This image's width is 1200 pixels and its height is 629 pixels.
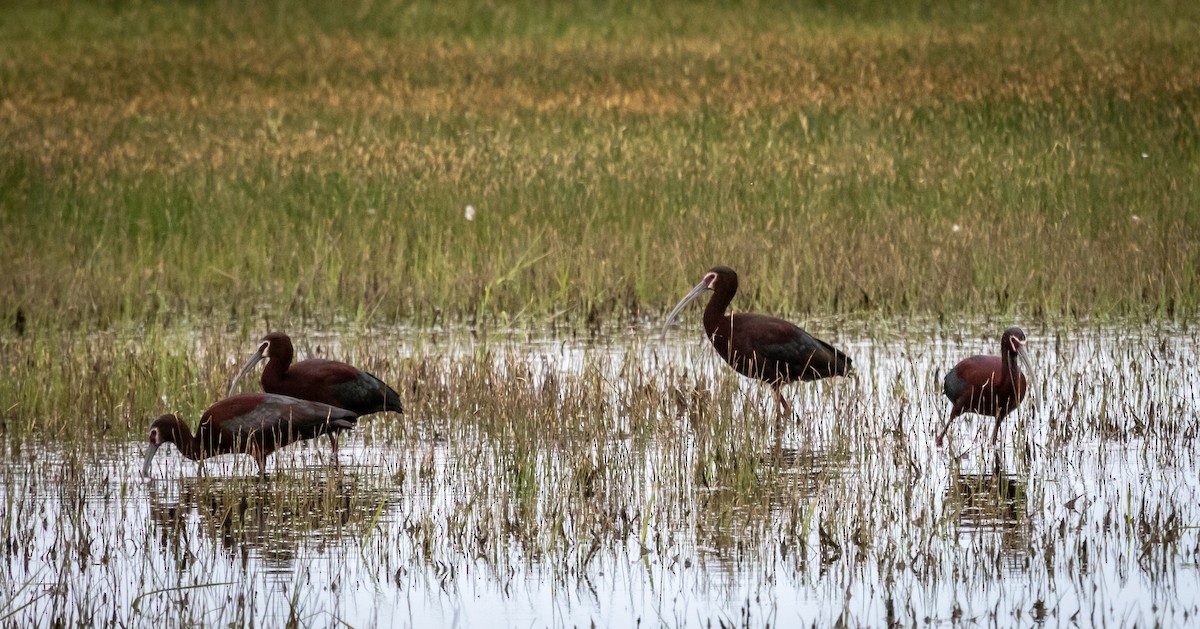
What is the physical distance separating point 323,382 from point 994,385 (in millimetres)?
2959

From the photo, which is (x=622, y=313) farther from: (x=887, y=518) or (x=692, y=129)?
(x=692, y=129)

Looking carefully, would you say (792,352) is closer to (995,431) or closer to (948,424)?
(948,424)

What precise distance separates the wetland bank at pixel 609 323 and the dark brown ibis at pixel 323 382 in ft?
0.60

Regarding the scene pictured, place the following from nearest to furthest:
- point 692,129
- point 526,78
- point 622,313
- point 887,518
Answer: point 887,518
point 622,313
point 692,129
point 526,78

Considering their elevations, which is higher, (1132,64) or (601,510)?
(1132,64)

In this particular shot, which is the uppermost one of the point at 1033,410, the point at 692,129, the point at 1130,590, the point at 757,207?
the point at 692,129

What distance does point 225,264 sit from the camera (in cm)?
1257

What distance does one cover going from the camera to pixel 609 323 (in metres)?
10.9

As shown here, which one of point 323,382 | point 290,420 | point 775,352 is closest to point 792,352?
point 775,352

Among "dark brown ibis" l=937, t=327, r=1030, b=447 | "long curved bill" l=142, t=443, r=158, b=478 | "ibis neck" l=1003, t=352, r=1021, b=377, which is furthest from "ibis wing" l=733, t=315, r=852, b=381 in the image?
"long curved bill" l=142, t=443, r=158, b=478

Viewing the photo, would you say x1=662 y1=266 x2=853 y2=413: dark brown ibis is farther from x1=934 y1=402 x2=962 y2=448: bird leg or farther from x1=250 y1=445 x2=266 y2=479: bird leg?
x1=250 y1=445 x2=266 y2=479: bird leg

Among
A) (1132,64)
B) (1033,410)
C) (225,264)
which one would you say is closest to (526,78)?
(1132,64)

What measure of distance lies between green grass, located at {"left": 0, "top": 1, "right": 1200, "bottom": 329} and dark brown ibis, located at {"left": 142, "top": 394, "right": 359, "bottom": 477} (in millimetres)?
3674

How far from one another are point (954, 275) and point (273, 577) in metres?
6.87
